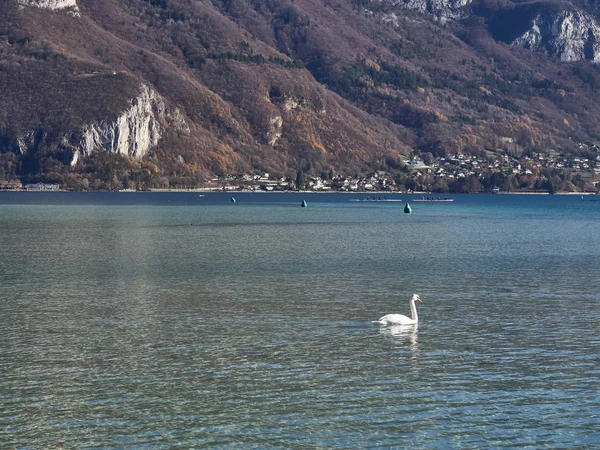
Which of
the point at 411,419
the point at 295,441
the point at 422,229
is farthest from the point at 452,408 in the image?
the point at 422,229

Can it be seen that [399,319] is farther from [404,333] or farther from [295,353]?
[295,353]

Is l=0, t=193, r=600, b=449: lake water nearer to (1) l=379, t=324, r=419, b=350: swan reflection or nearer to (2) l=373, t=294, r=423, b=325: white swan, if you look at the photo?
(1) l=379, t=324, r=419, b=350: swan reflection

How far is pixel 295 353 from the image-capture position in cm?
4141

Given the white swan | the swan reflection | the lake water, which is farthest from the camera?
the white swan

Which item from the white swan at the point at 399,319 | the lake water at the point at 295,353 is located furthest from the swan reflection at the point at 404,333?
the white swan at the point at 399,319

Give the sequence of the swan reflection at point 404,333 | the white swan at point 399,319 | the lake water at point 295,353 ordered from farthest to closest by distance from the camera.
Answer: the white swan at point 399,319 → the swan reflection at point 404,333 → the lake water at point 295,353

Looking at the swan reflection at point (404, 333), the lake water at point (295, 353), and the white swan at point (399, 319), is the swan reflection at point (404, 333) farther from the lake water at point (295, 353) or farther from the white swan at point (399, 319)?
the white swan at point (399, 319)

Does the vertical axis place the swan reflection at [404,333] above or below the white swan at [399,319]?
below

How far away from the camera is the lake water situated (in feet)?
101

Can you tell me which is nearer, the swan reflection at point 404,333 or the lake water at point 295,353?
the lake water at point 295,353

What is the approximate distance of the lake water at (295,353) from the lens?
30.8 metres

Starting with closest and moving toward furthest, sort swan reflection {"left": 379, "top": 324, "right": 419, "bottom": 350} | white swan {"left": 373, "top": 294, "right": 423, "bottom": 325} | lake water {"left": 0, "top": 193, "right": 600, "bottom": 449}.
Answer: lake water {"left": 0, "top": 193, "right": 600, "bottom": 449} < swan reflection {"left": 379, "top": 324, "right": 419, "bottom": 350} < white swan {"left": 373, "top": 294, "right": 423, "bottom": 325}

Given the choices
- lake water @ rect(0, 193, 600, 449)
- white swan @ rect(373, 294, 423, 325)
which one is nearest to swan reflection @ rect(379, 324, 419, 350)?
lake water @ rect(0, 193, 600, 449)

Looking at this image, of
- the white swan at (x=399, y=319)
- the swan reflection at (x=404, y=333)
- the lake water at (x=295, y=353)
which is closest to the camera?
the lake water at (x=295, y=353)
